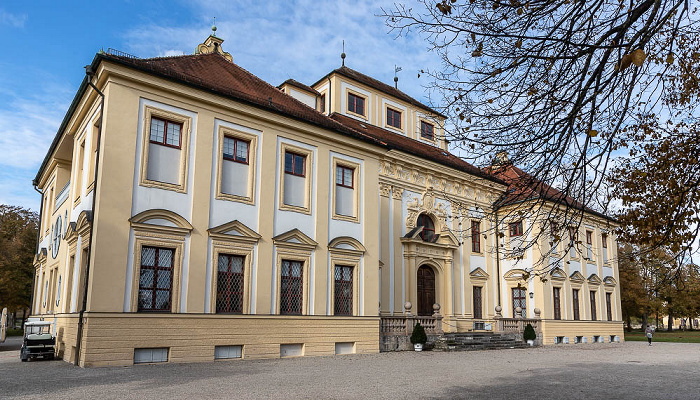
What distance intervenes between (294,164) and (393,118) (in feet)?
35.4

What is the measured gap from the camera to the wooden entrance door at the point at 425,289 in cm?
2447

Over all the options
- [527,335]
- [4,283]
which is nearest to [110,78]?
[527,335]

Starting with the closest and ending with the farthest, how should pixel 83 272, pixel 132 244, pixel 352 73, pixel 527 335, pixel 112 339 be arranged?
pixel 112 339
pixel 132 244
pixel 83 272
pixel 527 335
pixel 352 73

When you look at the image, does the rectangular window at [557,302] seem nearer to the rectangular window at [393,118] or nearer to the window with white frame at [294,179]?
the rectangular window at [393,118]

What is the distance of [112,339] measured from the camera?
13453 millimetres

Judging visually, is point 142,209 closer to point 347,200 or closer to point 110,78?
point 110,78

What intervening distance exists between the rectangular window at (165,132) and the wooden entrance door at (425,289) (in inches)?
512

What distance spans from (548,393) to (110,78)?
519 inches

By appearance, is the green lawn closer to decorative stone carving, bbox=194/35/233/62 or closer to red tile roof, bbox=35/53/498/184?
red tile roof, bbox=35/53/498/184

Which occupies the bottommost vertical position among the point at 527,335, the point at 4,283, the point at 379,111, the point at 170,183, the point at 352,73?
the point at 527,335

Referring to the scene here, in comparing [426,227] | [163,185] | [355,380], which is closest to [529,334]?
[426,227]

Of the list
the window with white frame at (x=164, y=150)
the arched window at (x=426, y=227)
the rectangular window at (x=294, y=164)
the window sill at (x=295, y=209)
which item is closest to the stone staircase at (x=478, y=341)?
the arched window at (x=426, y=227)

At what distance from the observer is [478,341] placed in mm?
22750

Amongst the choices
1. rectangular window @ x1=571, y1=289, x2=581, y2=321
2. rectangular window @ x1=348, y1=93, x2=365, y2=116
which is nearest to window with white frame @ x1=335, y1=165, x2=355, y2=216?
rectangular window @ x1=348, y1=93, x2=365, y2=116
